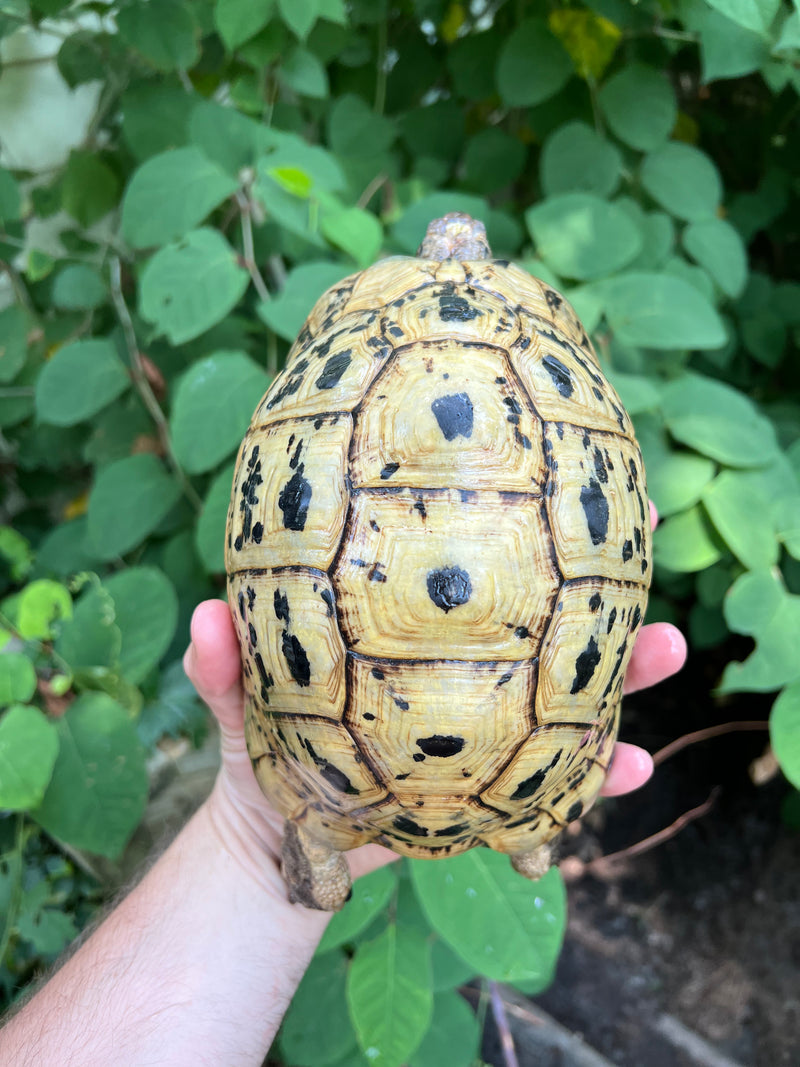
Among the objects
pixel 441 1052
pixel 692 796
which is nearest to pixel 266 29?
pixel 441 1052

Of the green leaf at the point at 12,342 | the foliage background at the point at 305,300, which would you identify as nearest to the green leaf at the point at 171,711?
the foliage background at the point at 305,300

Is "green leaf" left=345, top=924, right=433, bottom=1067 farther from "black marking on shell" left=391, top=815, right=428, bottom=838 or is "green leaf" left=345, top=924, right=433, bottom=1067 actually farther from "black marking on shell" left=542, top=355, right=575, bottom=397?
"black marking on shell" left=542, top=355, right=575, bottom=397

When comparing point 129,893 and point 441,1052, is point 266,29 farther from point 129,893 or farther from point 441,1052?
point 441,1052

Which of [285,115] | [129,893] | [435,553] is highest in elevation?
[285,115]

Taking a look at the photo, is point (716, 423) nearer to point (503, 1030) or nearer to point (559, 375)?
point (559, 375)

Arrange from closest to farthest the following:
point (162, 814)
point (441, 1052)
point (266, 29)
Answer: point (266, 29)
point (441, 1052)
point (162, 814)

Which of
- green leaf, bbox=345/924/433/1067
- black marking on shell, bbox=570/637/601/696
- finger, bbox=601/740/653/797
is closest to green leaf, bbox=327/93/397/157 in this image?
black marking on shell, bbox=570/637/601/696

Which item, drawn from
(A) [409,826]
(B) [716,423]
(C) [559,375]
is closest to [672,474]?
(B) [716,423]
